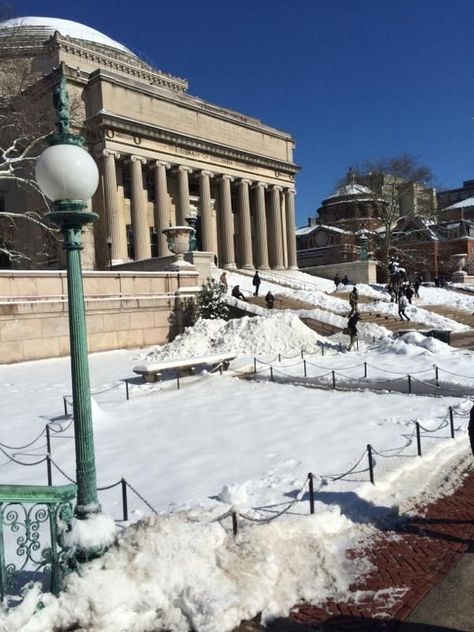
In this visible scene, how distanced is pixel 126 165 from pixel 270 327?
88.8 feet

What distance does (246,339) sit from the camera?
66.7ft

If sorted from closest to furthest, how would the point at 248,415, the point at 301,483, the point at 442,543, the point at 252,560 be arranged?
the point at 252,560, the point at 442,543, the point at 301,483, the point at 248,415

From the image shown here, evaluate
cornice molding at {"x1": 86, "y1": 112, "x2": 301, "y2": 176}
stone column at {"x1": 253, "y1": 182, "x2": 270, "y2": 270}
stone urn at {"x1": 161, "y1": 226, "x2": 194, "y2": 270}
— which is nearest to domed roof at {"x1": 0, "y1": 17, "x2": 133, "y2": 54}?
cornice molding at {"x1": 86, "y1": 112, "x2": 301, "y2": 176}

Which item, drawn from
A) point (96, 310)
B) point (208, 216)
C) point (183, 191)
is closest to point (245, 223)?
point (208, 216)

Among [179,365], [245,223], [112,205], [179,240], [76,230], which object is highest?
[112,205]

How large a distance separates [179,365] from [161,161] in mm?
30927

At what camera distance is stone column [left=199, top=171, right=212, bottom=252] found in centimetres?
4612

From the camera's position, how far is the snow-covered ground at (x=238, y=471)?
4.24m

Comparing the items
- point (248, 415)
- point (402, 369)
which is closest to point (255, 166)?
point (402, 369)

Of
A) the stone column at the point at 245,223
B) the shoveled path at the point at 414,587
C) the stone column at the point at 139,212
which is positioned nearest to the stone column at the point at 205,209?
the stone column at the point at 245,223

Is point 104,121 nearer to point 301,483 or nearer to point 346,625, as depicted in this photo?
point 301,483

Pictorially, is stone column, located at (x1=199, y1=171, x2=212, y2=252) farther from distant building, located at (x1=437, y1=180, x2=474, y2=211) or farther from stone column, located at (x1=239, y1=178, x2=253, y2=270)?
distant building, located at (x1=437, y1=180, x2=474, y2=211)

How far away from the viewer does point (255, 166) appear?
5122cm

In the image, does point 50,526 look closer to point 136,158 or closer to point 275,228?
point 136,158
